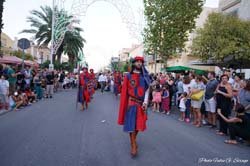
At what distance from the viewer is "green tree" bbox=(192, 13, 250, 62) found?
1609 cm

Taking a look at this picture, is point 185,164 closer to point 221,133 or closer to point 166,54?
point 221,133

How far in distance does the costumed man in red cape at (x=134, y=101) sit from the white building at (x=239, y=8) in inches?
746

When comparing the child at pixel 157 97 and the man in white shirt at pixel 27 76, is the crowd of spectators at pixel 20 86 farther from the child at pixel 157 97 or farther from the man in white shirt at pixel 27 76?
the child at pixel 157 97

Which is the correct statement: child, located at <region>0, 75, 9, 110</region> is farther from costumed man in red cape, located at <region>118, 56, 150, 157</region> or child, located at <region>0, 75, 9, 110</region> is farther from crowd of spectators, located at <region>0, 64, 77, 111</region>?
costumed man in red cape, located at <region>118, 56, 150, 157</region>

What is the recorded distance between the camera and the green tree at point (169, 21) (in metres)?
17.6

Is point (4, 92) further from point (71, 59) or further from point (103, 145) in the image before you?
point (71, 59)

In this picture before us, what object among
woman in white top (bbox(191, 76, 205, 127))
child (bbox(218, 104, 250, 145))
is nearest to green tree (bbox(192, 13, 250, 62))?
woman in white top (bbox(191, 76, 205, 127))

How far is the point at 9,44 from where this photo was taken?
56156mm

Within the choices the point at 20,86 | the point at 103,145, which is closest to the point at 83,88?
the point at 20,86

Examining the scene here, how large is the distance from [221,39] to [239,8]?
782cm

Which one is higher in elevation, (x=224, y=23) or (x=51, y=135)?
(x=224, y=23)

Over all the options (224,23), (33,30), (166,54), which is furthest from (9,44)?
(224,23)

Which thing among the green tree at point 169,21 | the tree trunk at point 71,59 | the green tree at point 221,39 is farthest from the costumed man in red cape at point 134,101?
the tree trunk at point 71,59

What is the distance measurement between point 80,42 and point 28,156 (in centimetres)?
2713
